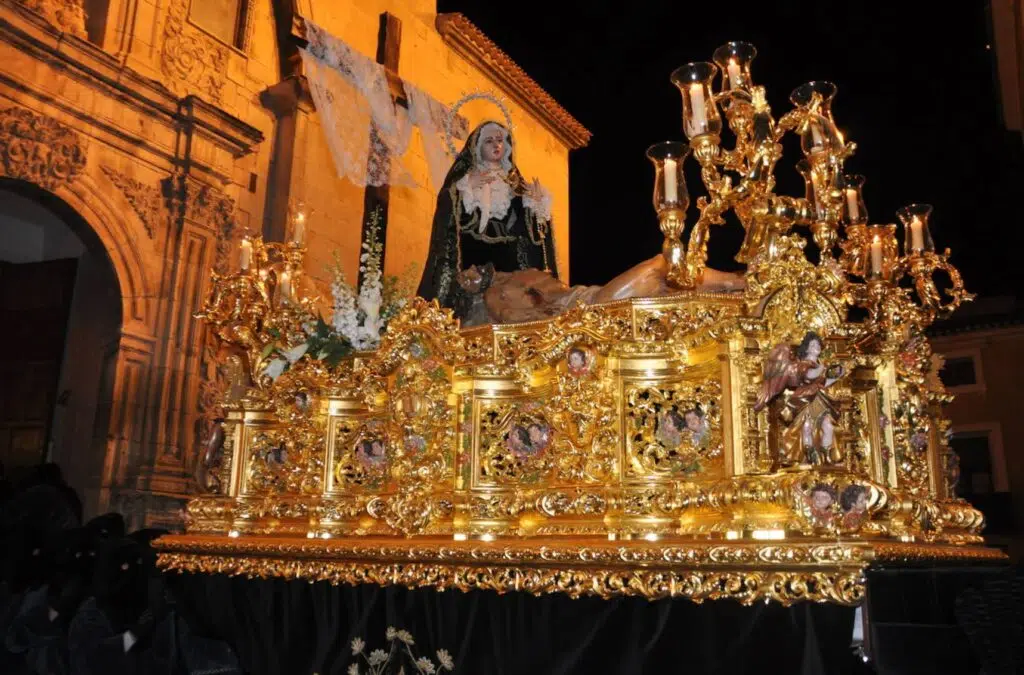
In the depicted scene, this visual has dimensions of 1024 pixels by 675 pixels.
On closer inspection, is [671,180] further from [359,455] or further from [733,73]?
[359,455]

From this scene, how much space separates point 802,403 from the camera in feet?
8.30

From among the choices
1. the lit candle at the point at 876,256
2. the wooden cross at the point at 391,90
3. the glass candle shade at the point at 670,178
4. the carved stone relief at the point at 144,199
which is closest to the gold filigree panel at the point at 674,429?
the glass candle shade at the point at 670,178

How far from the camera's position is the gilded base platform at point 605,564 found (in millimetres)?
2256

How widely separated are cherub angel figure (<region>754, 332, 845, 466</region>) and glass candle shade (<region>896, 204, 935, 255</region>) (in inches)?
50.8

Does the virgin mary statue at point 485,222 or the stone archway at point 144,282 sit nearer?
the virgin mary statue at point 485,222

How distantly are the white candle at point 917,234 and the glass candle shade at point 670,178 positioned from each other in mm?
1164

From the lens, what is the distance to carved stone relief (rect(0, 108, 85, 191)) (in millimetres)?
5688

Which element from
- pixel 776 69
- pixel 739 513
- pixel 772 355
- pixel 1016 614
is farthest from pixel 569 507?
pixel 776 69

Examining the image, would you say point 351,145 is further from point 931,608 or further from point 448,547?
point 931,608

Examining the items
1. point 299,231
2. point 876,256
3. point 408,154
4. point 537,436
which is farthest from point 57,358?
point 876,256

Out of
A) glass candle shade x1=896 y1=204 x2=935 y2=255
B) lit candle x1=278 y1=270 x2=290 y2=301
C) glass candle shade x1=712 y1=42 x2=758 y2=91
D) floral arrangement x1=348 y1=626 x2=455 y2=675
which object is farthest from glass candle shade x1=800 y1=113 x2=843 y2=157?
lit candle x1=278 y1=270 x2=290 y2=301

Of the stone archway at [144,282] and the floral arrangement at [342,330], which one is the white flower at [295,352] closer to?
the floral arrangement at [342,330]

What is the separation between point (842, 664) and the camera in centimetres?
230

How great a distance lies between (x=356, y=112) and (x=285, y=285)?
4444mm
